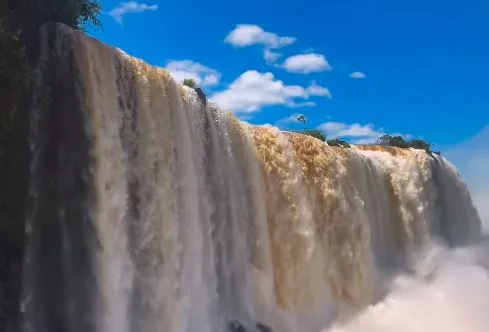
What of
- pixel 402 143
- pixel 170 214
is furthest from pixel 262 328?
pixel 402 143

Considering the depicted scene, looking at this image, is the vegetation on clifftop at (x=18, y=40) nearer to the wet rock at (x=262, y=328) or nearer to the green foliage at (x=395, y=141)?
the wet rock at (x=262, y=328)

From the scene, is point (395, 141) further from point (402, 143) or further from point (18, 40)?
point (18, 40)

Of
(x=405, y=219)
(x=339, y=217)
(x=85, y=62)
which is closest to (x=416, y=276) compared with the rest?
(x=405, y=219)

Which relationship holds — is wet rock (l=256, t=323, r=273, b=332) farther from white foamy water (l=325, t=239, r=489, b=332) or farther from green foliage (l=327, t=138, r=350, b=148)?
green foliage (l=327, t=138, r=350, b=148)

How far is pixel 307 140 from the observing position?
17.5m

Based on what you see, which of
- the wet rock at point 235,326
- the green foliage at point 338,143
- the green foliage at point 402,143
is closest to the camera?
the wet rock at point 235,326

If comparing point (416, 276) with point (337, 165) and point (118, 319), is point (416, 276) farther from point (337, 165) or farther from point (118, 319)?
point (118, 319)

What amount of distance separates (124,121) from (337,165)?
875 cm

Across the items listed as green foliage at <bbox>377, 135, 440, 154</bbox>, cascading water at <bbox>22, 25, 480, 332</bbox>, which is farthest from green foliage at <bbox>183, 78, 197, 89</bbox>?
green foliage at <bbox>377, 135, 440, 154</bbox>

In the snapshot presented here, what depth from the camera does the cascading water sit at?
9750 mm

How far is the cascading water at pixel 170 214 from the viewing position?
975 cm

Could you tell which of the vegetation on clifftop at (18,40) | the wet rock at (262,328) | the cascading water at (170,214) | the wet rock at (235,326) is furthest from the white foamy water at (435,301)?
the vegetation on clifftop at (18,40)

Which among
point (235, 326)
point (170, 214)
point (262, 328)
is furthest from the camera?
point (262, 328)

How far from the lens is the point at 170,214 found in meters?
11.6
